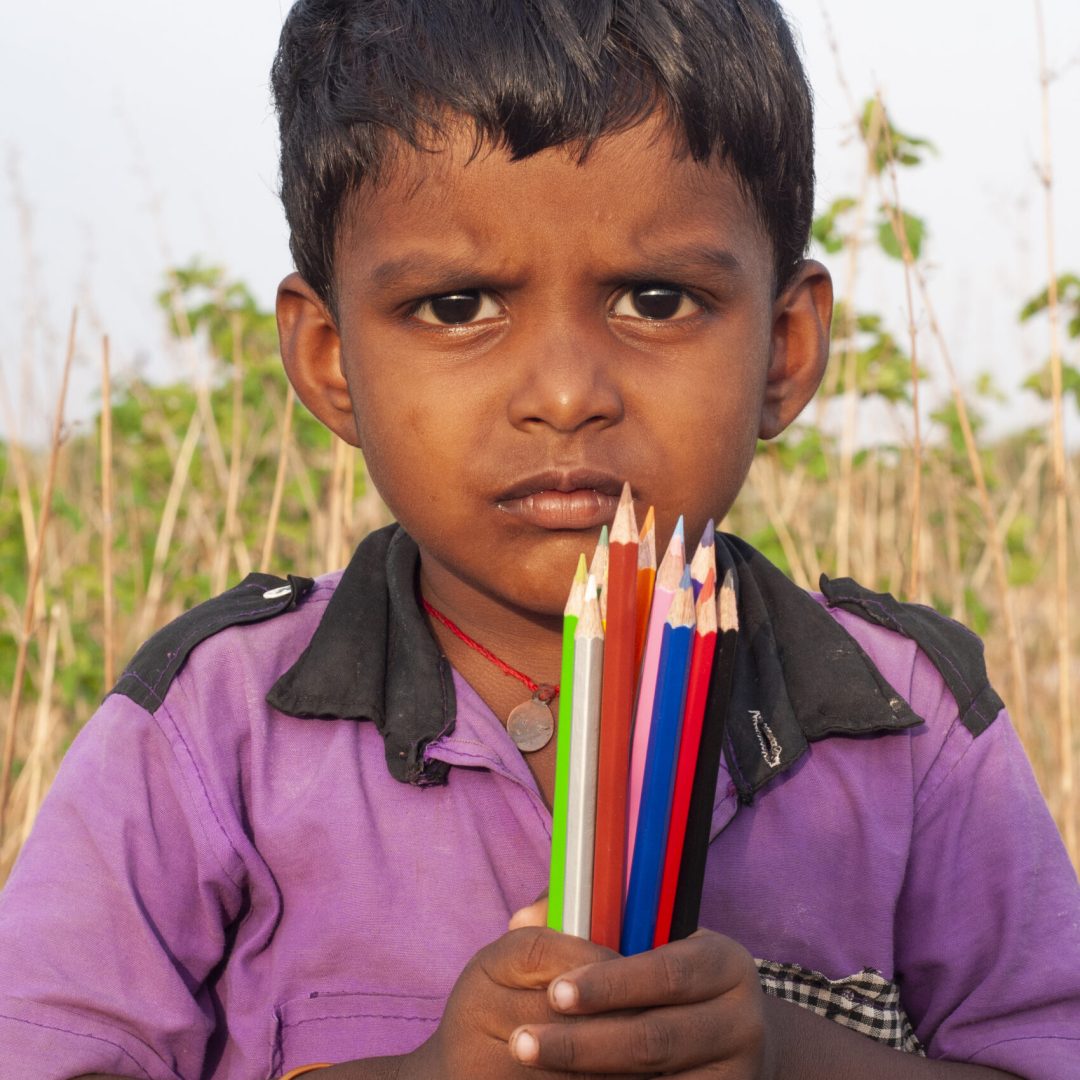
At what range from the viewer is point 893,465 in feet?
10.1

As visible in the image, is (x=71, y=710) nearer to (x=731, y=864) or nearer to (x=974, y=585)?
(x=974, y=585)

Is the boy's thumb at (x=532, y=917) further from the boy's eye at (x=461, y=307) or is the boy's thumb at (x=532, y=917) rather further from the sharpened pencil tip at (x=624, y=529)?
the boy's eye at (x=461, y=307)

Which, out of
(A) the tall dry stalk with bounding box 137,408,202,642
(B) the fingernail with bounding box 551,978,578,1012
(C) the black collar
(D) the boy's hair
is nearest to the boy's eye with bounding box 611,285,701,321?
(D) the boy's hair

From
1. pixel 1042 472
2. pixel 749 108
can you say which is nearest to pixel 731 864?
pixel 749 108

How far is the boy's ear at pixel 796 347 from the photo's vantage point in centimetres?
141

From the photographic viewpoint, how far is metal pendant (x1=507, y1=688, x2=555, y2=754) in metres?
1.28

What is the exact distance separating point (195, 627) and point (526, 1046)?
0.58 meters

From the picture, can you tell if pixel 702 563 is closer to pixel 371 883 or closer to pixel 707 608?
pixel 707 608

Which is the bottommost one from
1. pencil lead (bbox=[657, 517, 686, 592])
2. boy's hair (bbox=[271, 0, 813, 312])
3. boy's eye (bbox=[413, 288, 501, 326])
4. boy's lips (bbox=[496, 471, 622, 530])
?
pencil lead (bbox=[657, 517, 686, 592])

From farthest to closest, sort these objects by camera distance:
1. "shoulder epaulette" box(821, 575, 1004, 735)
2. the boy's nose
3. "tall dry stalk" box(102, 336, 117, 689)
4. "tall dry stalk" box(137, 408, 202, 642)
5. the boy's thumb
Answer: "tall dry stalk" box(137, 408, 202, 642) → "tall dry stalk" box(102, 336, 117, 689) → "shoulder epaulette" box(821, 575, 1004, 735) → the boy's nose → the boy's thumb

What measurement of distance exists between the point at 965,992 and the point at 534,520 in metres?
0.57

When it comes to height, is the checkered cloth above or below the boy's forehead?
below

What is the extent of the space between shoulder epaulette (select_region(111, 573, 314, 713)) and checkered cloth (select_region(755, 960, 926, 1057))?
1.74ft

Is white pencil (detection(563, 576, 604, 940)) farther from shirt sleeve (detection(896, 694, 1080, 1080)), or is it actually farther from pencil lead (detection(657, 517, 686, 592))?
shirt sleeve (detection(896, 694, 1080, 1080))
